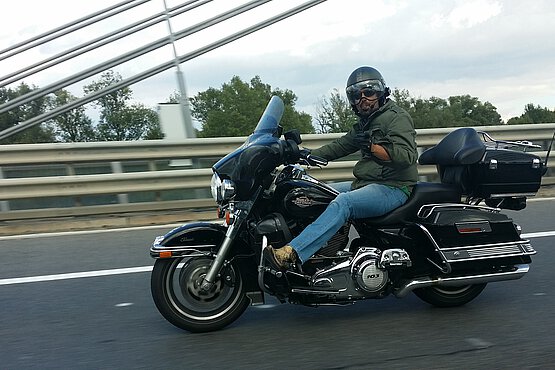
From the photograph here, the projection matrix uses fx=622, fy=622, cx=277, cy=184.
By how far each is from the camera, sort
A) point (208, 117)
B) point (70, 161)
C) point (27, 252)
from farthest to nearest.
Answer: point (208, 117)
point (70, 161)
point (27, 252)

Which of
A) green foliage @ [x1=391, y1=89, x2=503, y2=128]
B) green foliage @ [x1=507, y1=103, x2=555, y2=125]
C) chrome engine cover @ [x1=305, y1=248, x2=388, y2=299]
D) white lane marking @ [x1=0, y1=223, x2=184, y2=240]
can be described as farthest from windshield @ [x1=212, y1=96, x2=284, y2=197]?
green foliage @ [x1=391, y1=89, x2=503, y2=128]

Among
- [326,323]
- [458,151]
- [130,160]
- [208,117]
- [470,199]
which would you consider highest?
[208,117]

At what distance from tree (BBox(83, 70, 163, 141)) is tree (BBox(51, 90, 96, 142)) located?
253 mm

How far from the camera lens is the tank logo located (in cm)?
423

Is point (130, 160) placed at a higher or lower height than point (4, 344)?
higher

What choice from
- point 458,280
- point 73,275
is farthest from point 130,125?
point 458,280

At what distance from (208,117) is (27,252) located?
4883mm

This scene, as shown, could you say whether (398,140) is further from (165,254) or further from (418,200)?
(165,254)

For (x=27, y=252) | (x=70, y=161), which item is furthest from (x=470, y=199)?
(x=70, y=161)

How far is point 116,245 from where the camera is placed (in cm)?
707

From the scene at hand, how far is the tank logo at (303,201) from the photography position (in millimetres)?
4234

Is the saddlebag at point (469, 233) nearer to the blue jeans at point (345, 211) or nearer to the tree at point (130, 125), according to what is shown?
the blue jeans at point (345, 211)

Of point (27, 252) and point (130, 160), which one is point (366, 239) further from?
point (130, 160)

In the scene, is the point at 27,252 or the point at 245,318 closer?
the point at 245,318
